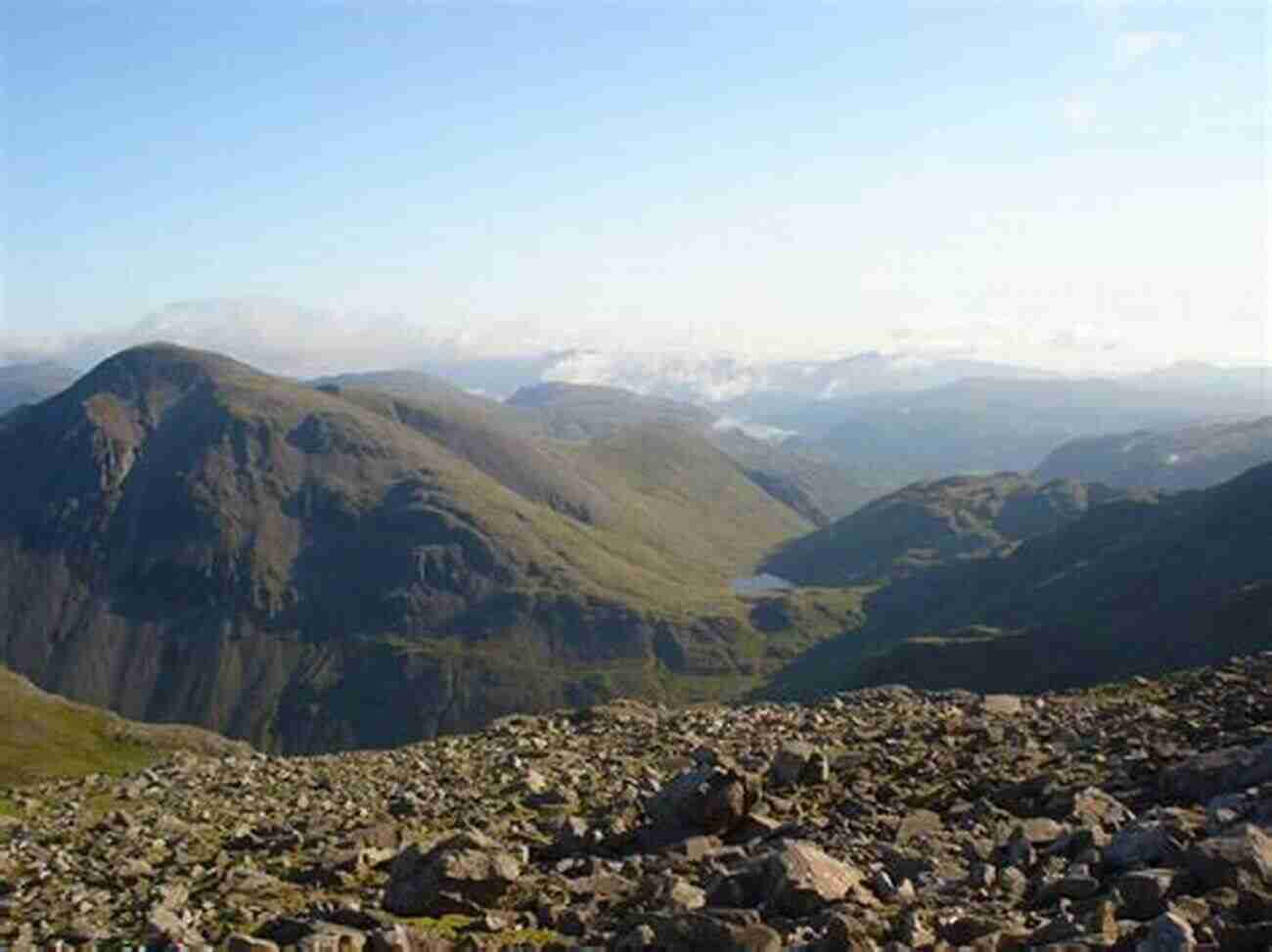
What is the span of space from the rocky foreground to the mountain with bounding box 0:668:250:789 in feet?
374

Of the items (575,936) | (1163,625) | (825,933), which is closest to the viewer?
(825,933)

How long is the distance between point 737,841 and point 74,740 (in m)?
164

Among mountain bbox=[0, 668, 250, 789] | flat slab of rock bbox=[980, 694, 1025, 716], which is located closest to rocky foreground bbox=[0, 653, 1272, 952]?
flat slab of rock bbox=[980, 694, 1025, 716]

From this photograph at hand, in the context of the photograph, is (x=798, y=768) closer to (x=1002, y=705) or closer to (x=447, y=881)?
(x=447, y=881)

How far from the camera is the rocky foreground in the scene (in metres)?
15.3

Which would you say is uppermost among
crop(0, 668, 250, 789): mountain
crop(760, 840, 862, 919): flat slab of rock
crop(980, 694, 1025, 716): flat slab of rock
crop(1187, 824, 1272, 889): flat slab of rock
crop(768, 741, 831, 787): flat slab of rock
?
crop(1187, 824, 1272, 889): flat slab of rock

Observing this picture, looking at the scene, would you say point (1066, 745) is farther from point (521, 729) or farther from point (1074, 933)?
point (521, 729)

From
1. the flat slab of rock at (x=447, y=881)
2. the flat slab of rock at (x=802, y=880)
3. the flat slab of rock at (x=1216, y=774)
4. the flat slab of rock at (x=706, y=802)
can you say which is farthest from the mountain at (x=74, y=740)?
the flat slab of rock at (x=1216, y=774)

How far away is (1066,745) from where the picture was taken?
26.7m

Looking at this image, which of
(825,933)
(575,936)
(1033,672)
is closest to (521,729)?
(575,936)

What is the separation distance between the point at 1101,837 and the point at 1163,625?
607ft

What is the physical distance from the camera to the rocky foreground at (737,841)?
15336 millimetres

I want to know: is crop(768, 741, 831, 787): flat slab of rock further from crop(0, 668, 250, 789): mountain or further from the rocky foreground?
crop(0, 668, 250, 789): mountain

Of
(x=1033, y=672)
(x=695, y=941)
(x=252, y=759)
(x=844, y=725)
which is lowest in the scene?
(x=1033, y=672)
